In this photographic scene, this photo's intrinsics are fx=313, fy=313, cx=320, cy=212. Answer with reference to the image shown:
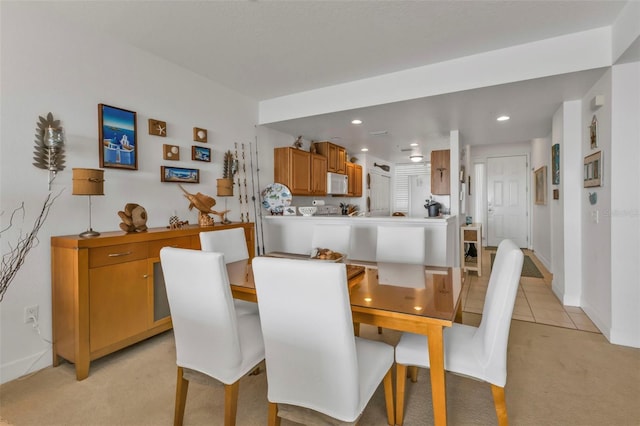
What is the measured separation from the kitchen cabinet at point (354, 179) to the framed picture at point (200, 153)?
3369mm

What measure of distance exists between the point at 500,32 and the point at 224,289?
289 centimetres

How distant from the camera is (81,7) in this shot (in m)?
2.29

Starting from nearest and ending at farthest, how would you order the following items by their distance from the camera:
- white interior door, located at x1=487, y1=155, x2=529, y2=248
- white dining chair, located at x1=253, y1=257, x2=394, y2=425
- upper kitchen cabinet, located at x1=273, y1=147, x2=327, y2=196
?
white dining chair, located at x1=253, y1=257, x2=394, y2=425
upper kitchen cabinet, located at x1=273, y1=147, x2=327, y2=196
white interior door, located at x1=487, y1=155, x2=529, y2=248

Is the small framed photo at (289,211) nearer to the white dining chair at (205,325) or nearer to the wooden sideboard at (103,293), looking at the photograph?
the wooden sideboard at (103,293)

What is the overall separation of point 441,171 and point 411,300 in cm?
446

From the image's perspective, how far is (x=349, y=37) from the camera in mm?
2672

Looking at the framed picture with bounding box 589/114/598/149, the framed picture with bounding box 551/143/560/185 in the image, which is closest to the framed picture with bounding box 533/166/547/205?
the framed picture with bounding box 551/143/560/185

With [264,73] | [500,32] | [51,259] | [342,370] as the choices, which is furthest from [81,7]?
[500,32]

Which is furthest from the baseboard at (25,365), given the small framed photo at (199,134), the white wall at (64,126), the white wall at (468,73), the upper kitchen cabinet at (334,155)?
the upper kitchen cabinet at (334,155)

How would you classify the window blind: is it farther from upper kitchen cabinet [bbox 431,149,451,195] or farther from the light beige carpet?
the light beige carpet

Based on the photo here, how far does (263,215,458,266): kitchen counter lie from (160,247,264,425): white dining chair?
102 inches

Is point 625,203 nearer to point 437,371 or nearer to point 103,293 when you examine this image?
point 437,371

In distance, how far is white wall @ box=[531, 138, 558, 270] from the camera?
500 centimetres

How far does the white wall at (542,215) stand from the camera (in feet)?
16.4
